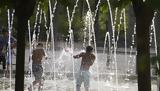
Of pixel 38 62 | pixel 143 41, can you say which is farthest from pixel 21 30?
pixel 38 62

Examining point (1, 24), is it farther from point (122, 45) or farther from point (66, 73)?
point (66, 73)

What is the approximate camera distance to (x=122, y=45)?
44.7m

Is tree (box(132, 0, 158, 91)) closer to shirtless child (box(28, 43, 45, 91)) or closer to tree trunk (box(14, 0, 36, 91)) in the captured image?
tree trunk (box(14, 0, 36, 91))

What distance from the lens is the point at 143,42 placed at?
5.31 m

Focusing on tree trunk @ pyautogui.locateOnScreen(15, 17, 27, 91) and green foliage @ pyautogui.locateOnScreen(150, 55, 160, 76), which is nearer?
green foliage @ pyautogui.locateOnScreen(150, 55, 160, 76)

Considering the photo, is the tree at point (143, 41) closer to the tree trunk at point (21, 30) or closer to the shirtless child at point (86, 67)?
the tree trunk at point (21, 30)

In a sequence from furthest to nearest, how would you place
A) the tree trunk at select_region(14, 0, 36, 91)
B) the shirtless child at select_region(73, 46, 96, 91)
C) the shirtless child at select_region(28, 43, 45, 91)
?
the shirtless child at select_region(28, 43, 45, 91) < the shirtless child at select_region(73, 46, 96, 91) < the tree trunk at select_region(14, 0, 36, 91)

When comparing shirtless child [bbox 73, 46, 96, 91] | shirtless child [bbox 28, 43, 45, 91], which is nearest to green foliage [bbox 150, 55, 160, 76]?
shirtless child [bbox 73, 46, 96, 91]

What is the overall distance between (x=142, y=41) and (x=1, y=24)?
99.8 ft

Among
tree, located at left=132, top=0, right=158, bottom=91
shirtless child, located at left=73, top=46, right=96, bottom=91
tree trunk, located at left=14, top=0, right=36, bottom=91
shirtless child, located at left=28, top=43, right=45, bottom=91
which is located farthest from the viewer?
shirtless child, located at left=28, top=43, right=45, bottom=91

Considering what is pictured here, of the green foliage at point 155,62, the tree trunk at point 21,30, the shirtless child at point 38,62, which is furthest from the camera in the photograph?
the shirtless child at point 38,62

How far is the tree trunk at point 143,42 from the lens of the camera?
5.18 meters

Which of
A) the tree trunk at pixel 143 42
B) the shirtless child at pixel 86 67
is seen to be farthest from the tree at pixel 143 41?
the shirtless child at pixel 86 67

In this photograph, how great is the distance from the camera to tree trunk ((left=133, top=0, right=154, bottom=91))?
17.0 ft
